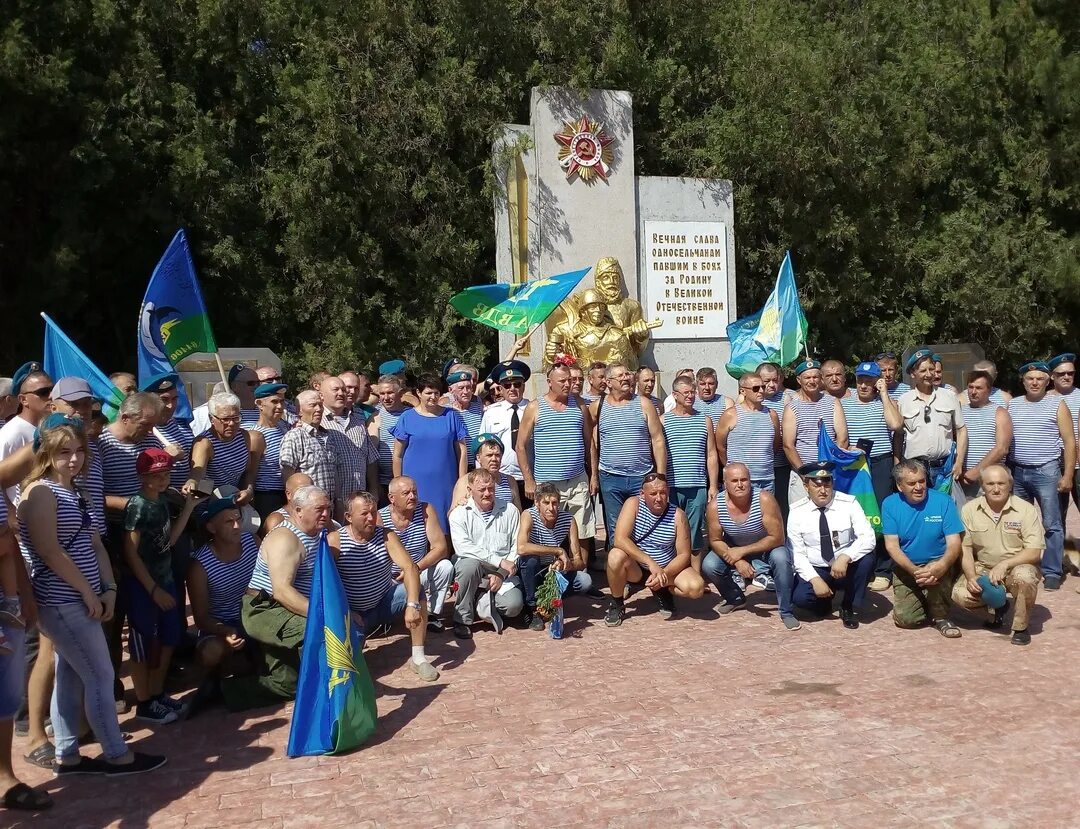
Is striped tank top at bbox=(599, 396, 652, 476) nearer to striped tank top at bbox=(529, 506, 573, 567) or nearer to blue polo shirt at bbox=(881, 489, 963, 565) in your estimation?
striped tank top at bbox=(529, 506, 573, 567)

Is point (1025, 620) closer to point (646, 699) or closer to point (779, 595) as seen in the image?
point (779, 595)

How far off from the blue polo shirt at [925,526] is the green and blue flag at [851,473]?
0.74m

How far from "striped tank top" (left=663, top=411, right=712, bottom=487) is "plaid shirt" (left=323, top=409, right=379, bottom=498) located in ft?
6.83

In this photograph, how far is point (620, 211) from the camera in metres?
13.9

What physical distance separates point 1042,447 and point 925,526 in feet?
6.36

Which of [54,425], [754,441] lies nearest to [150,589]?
[54,425]

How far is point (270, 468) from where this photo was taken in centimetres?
654

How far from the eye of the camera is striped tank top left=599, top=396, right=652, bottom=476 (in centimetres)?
720

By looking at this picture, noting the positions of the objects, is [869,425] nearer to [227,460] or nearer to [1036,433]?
[1036,433]

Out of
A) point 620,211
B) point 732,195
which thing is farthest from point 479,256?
point 732,195

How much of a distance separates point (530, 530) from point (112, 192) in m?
10.3

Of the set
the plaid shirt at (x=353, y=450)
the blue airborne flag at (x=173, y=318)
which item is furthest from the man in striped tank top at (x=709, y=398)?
the blue airborne flag at (x=173, y=318)

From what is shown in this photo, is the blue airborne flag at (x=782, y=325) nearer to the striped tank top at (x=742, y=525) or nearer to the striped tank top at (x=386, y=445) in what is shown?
the striped tank top at (x=742, y=525)

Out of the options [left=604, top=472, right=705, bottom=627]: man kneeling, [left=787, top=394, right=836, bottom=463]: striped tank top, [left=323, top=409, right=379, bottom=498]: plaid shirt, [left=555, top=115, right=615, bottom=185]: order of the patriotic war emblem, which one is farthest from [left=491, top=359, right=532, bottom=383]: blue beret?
[left=555, top=115, right=615, bottom=185]: order of the patriotic war emblem
